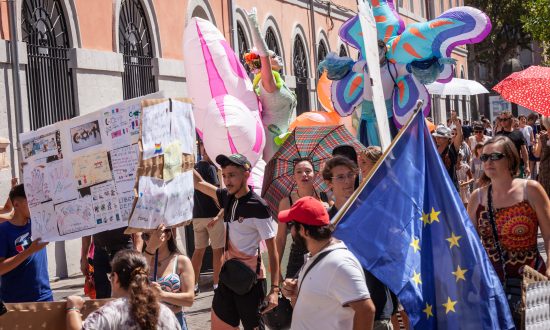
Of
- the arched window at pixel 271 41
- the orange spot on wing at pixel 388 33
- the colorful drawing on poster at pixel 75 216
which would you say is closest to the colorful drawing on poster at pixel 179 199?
the colorful drawing on poster at pixel 75 216

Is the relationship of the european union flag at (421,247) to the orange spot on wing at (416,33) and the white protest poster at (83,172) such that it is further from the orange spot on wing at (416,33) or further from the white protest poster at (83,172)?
the orange spot on wing at (416,33)

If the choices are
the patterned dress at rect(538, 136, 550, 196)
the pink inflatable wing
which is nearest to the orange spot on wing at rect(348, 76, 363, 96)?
the pink inflatable wing

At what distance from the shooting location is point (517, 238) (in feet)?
20.1

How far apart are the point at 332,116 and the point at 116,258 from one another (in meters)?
9.16

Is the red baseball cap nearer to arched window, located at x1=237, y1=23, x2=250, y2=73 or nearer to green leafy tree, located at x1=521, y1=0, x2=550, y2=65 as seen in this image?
arched window, located at x1=237, y1=23, x2=250, y2=73

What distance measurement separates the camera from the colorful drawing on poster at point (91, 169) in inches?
222

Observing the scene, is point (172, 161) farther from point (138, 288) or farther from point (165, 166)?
point (138, 288)

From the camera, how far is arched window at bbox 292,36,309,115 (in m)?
25.4

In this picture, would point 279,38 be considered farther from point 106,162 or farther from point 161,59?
point 106,162

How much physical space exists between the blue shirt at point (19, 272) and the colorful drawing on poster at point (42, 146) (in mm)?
948

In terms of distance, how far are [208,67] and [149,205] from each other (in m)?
6.46

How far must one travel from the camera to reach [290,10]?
25.2 metres

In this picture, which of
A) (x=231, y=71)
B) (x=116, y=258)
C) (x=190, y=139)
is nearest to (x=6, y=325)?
(x=116, y=258)

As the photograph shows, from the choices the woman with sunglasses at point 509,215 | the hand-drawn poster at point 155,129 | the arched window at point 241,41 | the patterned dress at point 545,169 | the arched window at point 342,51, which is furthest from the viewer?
the arched window at point 342,51
